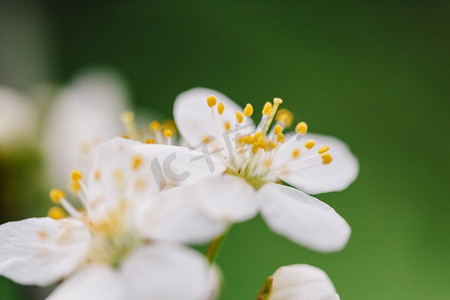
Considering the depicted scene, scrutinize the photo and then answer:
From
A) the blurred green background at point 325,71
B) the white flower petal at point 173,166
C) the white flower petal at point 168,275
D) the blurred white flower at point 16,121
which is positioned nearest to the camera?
the white flower petal at point 168,275

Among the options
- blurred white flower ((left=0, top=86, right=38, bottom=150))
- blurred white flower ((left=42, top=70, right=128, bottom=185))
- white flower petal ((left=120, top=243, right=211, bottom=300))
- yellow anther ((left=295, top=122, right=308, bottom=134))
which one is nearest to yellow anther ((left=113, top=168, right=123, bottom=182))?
white flower petal ((left=120, top=243, right=211, bottom=300))

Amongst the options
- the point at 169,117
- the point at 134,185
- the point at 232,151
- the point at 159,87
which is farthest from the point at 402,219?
the point at 134,185

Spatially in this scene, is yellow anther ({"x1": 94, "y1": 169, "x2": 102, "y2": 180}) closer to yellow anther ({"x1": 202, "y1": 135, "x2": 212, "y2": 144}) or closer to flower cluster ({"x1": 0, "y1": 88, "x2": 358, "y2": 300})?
flower cluster ({"x1": 0, "y1": 88, "x2": 358, "y2": 300})

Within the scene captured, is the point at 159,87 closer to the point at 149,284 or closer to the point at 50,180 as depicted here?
the point at 50,180

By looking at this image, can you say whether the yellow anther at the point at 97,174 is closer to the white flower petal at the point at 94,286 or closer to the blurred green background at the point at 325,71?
the white flower petal at the point at 94,286

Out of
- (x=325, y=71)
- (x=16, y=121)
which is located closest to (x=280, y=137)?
(x=16, y=121)

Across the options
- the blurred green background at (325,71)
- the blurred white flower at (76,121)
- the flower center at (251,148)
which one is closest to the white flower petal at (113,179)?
the flower center at (251,148)

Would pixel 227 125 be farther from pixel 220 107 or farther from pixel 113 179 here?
pixel 113 179
